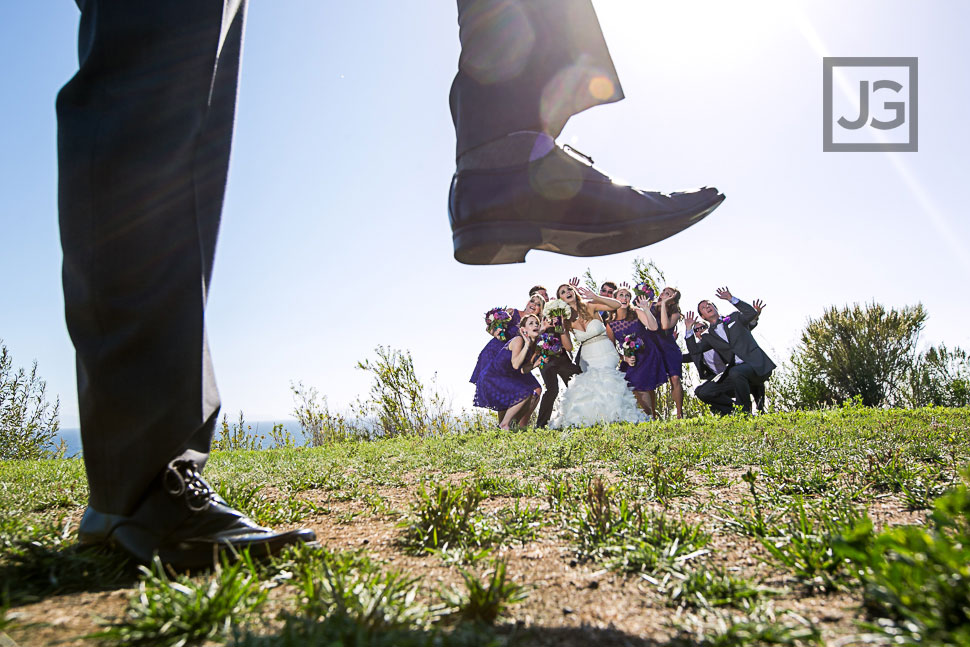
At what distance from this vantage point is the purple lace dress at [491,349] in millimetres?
9375

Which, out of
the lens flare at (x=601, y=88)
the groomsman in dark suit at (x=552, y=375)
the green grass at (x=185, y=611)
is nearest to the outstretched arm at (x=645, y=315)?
the groomsman in dark suit at (x=552, y=375)

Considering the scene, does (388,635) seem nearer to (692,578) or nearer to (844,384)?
(692,578)

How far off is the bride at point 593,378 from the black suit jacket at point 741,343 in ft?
5.62

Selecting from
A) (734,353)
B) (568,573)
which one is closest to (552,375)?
(734,353)

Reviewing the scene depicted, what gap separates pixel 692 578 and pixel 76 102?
171 cm

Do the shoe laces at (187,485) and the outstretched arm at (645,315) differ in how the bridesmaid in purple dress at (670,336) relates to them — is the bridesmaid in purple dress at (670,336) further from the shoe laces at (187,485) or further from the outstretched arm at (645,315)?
the shoe laces at (187,485)

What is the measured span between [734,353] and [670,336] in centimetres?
107

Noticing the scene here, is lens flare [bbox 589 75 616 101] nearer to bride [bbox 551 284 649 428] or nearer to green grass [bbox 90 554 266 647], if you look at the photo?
green grass [bbox 90 554 266 647]

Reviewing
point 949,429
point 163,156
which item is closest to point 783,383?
point 949,429

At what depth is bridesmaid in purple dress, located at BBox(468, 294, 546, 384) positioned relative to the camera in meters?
9.41

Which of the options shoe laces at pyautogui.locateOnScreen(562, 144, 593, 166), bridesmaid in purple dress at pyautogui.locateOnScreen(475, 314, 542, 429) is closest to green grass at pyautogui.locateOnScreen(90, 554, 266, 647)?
shoe laces at pyautogui.locateOnScreen(562, 144, 593, 166)

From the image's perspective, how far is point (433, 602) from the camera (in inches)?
44.9

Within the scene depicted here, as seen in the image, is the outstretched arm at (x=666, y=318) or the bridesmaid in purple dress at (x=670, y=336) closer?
the bridesmaid in purple dress at (x=670, y=336)

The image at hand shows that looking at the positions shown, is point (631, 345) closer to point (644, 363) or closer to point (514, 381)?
point (644, 363)
